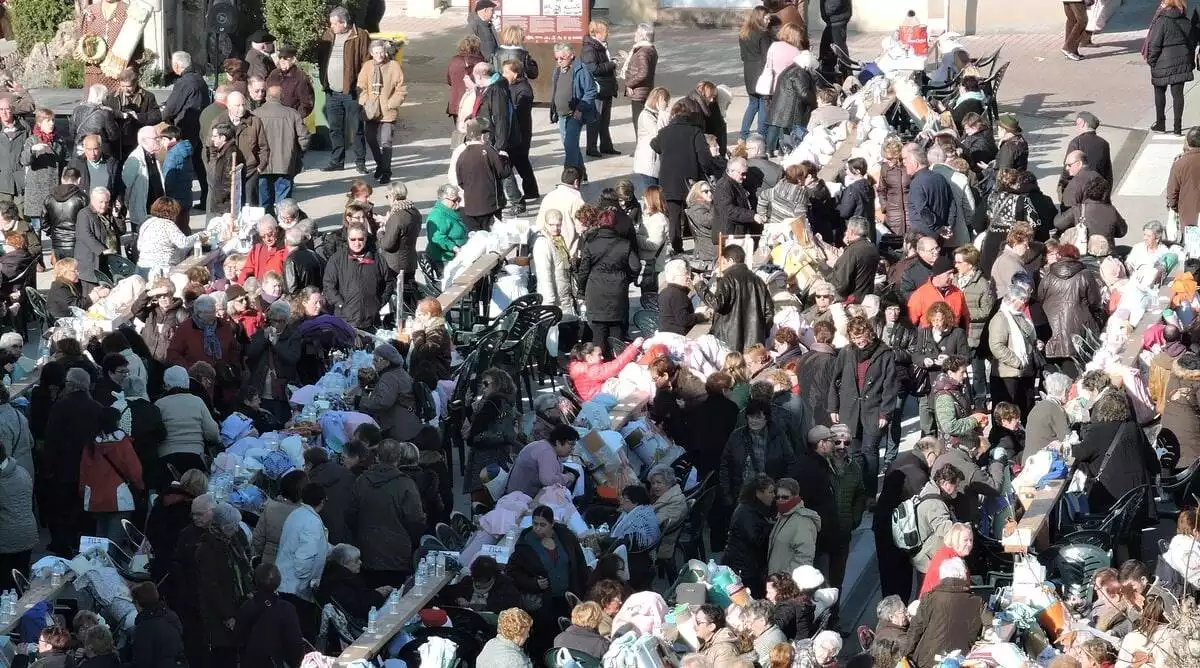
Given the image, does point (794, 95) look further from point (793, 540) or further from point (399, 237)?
point (793, 540)

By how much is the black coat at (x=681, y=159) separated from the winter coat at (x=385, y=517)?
21.1ft

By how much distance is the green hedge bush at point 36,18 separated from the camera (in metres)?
23.4

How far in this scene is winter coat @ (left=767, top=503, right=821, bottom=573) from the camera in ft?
40.9

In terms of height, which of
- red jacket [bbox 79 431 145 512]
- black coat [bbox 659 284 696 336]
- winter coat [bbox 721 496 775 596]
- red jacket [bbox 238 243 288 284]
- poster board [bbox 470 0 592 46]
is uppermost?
poster board [bbox 470 0 592 46]

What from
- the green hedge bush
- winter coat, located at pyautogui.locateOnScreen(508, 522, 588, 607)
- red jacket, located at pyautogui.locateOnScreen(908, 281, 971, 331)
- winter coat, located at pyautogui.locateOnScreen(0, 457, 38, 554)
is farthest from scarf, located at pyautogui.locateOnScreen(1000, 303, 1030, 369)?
the green hedge bush

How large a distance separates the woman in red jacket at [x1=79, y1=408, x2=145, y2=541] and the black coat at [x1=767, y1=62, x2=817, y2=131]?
930cm

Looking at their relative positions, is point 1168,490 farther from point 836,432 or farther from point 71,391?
point 71,391

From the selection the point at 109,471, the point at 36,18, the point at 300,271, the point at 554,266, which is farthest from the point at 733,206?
the point at 36,18

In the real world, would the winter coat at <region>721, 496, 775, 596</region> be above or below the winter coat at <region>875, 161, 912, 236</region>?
below

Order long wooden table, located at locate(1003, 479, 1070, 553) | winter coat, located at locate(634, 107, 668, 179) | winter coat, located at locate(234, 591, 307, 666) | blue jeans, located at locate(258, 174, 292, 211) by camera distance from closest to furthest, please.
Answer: winter coat, located at locate(234, 591, 307, 666) < long wooden table, located at locate(1003, 479, 1070, 553) < blue jeans, located at locate(258, 174, 292, 211) < winter coat, located at locate(634, 107, 668, 179)

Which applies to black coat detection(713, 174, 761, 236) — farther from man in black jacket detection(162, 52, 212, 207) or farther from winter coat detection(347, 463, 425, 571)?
winter coat detection(347, 463, 425, 571)

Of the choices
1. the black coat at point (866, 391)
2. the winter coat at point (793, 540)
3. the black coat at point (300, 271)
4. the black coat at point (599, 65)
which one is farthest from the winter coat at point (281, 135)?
the winter coat at point (793, 540)

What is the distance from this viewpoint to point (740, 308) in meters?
15.7

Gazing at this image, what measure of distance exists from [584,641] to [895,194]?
25.1ft
